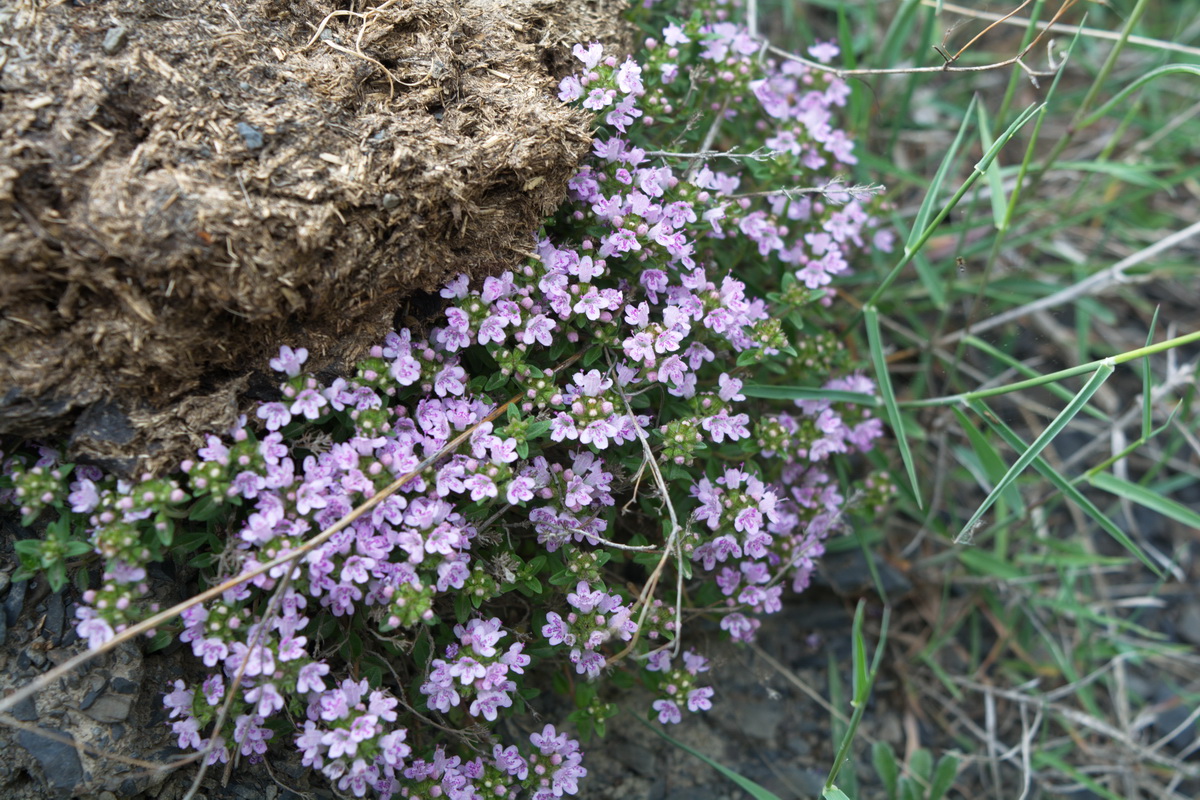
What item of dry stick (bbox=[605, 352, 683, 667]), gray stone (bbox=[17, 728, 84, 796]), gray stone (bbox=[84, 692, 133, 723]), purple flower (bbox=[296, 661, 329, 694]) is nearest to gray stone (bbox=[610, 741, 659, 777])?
dry stick (bbox=[605, 352, 683, 667])

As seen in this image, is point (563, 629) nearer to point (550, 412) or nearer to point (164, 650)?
point (550, 412)

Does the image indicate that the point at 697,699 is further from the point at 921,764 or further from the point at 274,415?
the point at 274,415

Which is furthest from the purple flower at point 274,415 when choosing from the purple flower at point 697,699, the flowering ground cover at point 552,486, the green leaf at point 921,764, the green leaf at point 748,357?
the green leaf at point 921,764

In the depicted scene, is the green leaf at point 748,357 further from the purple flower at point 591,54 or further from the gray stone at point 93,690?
the gray stone at point 93,690

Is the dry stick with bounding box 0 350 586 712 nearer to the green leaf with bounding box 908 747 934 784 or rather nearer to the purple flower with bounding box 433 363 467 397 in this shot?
the purple flower with bounding box 433 363 467 397

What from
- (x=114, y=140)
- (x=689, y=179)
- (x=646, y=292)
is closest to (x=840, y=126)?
(x=689, y=179)
